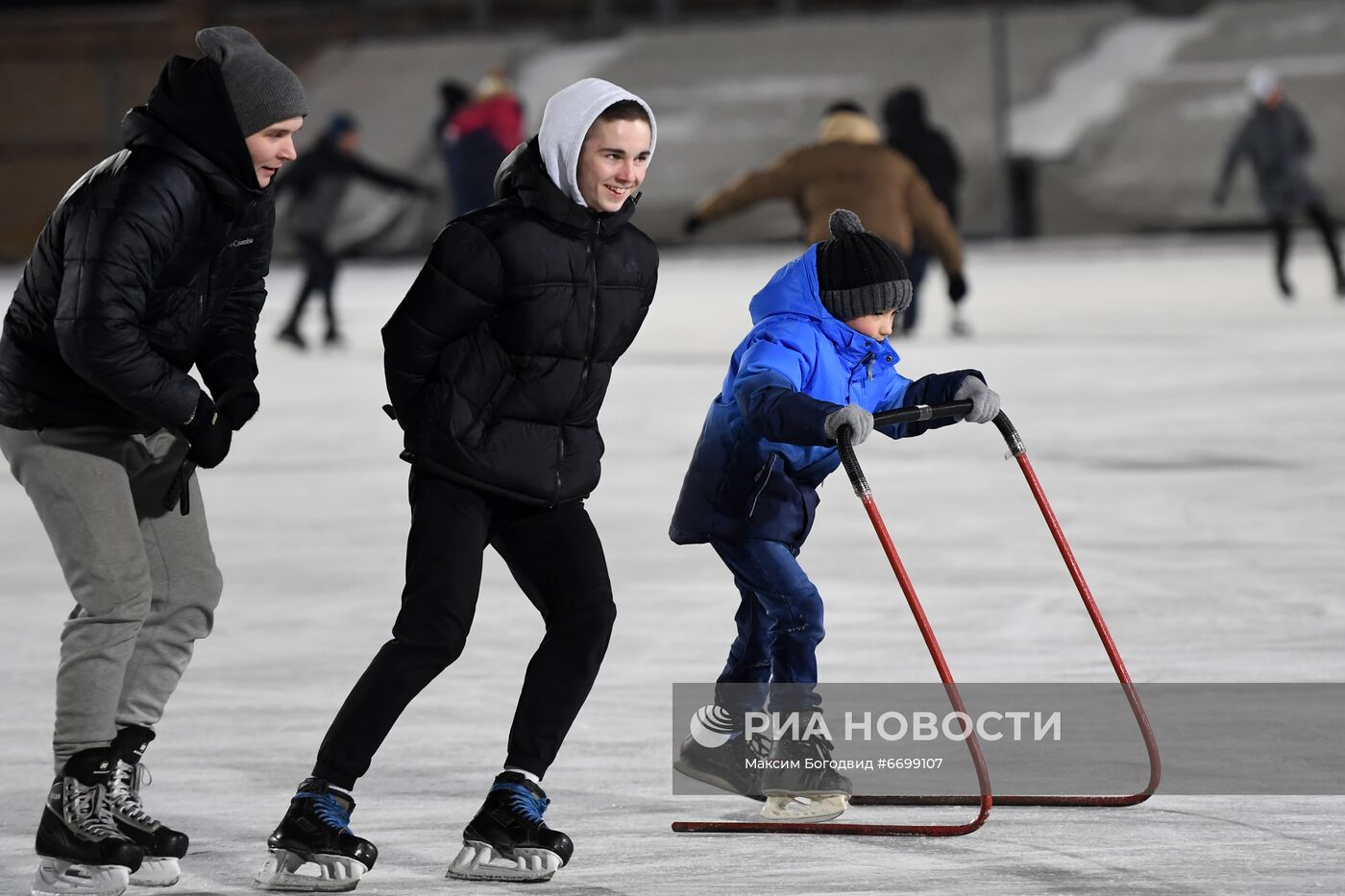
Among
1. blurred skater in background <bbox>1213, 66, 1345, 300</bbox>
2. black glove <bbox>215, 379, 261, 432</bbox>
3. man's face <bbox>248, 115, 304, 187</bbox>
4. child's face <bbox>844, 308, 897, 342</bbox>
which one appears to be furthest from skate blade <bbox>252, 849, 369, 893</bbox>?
blurred skater in background <bbox>1213, 66, 1345, 300</bbox>

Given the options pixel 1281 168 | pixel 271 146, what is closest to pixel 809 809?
pixel 271 146

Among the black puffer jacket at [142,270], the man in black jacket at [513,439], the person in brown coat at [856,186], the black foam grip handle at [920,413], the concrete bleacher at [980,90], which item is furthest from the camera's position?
the concrete bleacher at [980,90]

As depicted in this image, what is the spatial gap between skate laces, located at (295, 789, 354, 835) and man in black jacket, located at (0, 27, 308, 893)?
0.33 m

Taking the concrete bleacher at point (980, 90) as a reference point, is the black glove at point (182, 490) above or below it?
below

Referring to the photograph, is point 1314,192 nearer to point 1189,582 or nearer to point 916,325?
point 916,325

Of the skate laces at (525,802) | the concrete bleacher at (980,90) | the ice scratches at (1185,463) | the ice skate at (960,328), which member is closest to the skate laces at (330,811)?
the skate laces at (525,802)

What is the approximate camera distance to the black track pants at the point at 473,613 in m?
4.38

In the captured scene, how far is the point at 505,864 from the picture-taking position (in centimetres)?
436

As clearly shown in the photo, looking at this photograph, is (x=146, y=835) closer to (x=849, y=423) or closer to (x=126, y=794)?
(x=126, y=794)

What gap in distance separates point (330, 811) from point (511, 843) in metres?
0.33

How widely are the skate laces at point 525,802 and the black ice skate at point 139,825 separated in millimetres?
610

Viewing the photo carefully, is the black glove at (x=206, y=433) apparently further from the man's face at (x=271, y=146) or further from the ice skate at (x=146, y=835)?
the ice skate at (x=146, y=835)

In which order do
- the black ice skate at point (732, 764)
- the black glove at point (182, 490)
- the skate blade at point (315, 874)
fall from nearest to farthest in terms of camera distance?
the skate blade at point (315, 874)
the black glove at point (182, 490)
the black ice skate at point (732, 764)

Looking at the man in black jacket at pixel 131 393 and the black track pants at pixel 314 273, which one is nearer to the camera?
the man in black jacket at pixel 131 393
